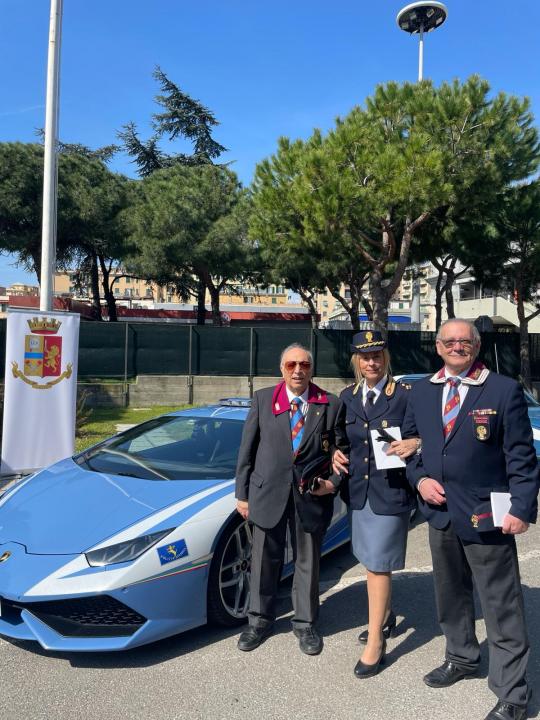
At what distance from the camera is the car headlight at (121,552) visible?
316 cm

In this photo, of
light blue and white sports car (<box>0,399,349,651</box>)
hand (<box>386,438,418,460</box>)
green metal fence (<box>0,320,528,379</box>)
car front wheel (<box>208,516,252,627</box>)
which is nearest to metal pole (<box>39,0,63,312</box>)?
light blue and white sports car (<box>0,399,349,651</box>)

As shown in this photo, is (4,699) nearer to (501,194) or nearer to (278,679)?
(278,679)

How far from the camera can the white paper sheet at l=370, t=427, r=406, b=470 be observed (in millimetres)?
3125

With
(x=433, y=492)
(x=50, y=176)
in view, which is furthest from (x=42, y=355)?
(x=433, y=492)

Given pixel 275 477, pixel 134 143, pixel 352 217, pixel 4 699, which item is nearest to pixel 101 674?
pixel 4 699

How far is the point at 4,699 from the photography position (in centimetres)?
288

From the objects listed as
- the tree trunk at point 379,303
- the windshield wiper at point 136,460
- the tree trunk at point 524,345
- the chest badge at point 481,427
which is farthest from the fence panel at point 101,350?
the chest badge at point 481,427

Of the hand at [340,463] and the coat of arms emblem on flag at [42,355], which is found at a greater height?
the coat of arms emblem on flag at [42,355]

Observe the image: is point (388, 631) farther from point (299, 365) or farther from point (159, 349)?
point (159, 349)

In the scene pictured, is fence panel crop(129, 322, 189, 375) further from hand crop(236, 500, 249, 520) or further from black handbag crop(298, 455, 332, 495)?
black handbag crop(298, 455, 332, 495)

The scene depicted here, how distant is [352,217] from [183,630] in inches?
469

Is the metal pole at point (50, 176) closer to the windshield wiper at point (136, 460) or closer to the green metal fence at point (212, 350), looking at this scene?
the windshield wiper at point (136, 460)

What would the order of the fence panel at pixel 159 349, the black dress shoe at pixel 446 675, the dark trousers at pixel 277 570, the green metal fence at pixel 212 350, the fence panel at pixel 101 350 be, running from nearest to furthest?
the black dress shoe at pixel 446 675 < the dark trousers at pixel 277 570 < the fence panel at pixel 101 350 < the green metal fence at pixel 212 350 < the fence panel at pixel 159 349

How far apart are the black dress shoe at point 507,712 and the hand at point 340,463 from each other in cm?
127
